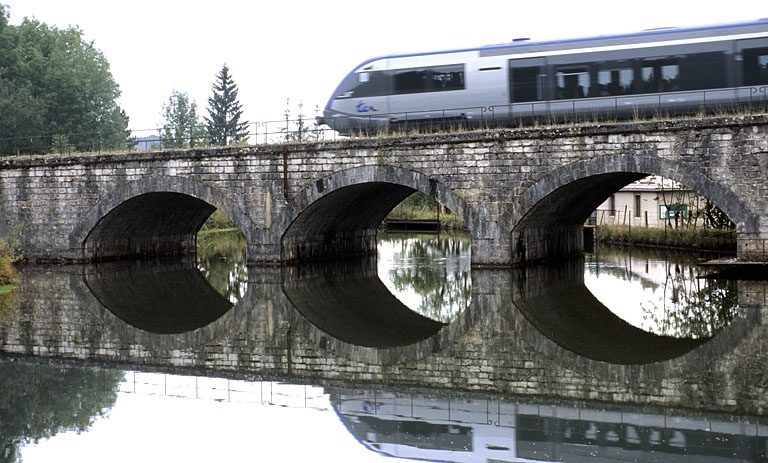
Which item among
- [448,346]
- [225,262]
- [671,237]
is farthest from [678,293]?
[225,262]

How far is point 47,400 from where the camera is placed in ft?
36.9

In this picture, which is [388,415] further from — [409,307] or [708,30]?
[708,30]

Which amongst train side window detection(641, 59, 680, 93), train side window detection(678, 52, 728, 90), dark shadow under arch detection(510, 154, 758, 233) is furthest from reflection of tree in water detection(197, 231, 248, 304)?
train side window detection(678, 52, 728, 90)

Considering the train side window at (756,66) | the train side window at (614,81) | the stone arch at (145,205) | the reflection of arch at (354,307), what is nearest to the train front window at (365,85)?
the stone arch at (145,205)

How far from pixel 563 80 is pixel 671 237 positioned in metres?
14.2

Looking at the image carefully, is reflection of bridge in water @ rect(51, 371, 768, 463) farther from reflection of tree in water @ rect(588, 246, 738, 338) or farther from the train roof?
the train roof

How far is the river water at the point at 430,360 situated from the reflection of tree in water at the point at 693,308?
7 centimetres

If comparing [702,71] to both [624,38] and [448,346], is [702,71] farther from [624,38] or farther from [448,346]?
[448,346]

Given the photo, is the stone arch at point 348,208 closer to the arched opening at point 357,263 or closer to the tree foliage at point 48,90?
the arched opening at point 357,263

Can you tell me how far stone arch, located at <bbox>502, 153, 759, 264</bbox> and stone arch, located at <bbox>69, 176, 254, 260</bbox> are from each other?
8.49m

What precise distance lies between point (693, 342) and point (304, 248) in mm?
15976

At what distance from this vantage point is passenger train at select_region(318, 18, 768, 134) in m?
21.8

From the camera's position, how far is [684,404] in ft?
33.6

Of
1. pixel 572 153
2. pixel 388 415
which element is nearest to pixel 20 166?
pixel 572 153
